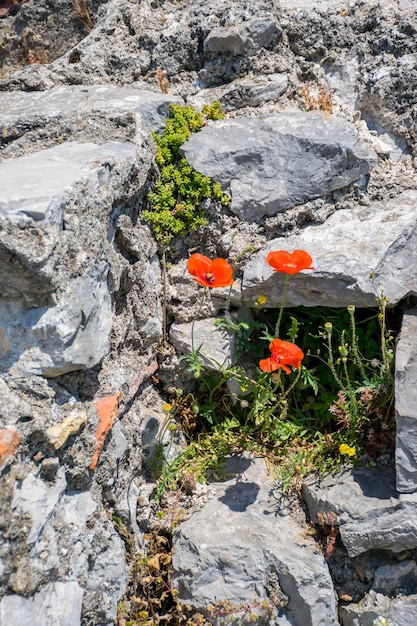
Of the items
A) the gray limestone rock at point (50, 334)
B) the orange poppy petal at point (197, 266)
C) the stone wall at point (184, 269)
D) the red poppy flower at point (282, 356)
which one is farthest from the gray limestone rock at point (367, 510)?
the gray limestone rock at point (50, 334)

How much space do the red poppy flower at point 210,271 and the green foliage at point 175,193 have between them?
0.50 metres

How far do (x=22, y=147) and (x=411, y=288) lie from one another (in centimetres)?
221

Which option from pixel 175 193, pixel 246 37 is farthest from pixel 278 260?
pixel 246 37

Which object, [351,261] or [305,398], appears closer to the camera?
[351,261]

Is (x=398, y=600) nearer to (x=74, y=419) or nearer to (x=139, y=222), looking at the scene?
(x=74, y=419)

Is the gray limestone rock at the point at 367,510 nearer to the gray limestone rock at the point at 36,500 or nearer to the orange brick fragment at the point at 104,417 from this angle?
the orange brick fragment at the point at 104,417

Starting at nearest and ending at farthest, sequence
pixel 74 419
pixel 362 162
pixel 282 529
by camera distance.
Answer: pixel 74 419
pixel 282 529
pixel 362 162

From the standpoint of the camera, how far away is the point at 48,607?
2139 millimetres

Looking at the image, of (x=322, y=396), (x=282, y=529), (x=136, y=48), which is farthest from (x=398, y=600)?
(x=136, y=48)

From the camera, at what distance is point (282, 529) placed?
2990mm

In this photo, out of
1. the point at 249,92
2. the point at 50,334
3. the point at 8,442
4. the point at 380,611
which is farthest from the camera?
the point at 249,92

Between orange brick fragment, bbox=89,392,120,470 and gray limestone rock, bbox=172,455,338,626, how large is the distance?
0.71 metres

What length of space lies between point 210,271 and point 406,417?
1174 millimetres

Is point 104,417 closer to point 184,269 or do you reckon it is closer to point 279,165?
point 184,269
